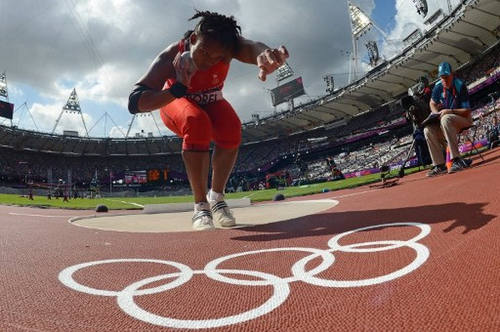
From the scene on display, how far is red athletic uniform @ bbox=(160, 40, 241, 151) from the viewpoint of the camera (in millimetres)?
2988

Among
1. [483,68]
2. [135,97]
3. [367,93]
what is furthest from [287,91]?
[135,97]

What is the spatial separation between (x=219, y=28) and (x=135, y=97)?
3.06ft

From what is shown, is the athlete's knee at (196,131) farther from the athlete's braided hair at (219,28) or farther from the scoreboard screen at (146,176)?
the scoreboard screen at (146,176)

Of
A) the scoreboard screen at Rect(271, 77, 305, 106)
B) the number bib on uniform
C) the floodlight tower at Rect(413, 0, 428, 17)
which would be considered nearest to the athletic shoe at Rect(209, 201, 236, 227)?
the number bib on uniform

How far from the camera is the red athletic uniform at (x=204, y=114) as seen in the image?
299 centimetres

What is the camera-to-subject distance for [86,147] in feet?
154

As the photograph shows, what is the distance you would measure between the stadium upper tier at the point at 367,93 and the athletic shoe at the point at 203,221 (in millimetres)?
27386

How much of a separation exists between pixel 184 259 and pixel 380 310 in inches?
41.8

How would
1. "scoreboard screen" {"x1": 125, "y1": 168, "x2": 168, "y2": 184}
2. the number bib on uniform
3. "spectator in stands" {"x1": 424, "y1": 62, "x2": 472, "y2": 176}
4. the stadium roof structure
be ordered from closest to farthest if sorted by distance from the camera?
the number bib on uniform < "spectator in stands" {"x1": 424, "y1": 62, "x2": 472, "y2": 176} < the stadium roof structure < "scoreboard screen" {"x1": 125, "y1": 168, "x2": 168, "y2": 184}

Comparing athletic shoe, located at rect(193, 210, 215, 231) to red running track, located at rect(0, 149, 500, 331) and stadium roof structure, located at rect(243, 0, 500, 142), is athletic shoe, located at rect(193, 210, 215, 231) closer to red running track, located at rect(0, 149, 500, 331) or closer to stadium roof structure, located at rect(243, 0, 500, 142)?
red running track, located at rect(0, 149, 500, 331)

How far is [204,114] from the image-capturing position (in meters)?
3.03

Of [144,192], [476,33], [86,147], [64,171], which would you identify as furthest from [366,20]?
[64,171]

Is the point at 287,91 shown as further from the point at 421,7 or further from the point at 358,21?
the point at 421,7

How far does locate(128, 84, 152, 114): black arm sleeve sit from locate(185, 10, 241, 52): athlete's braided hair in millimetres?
679
